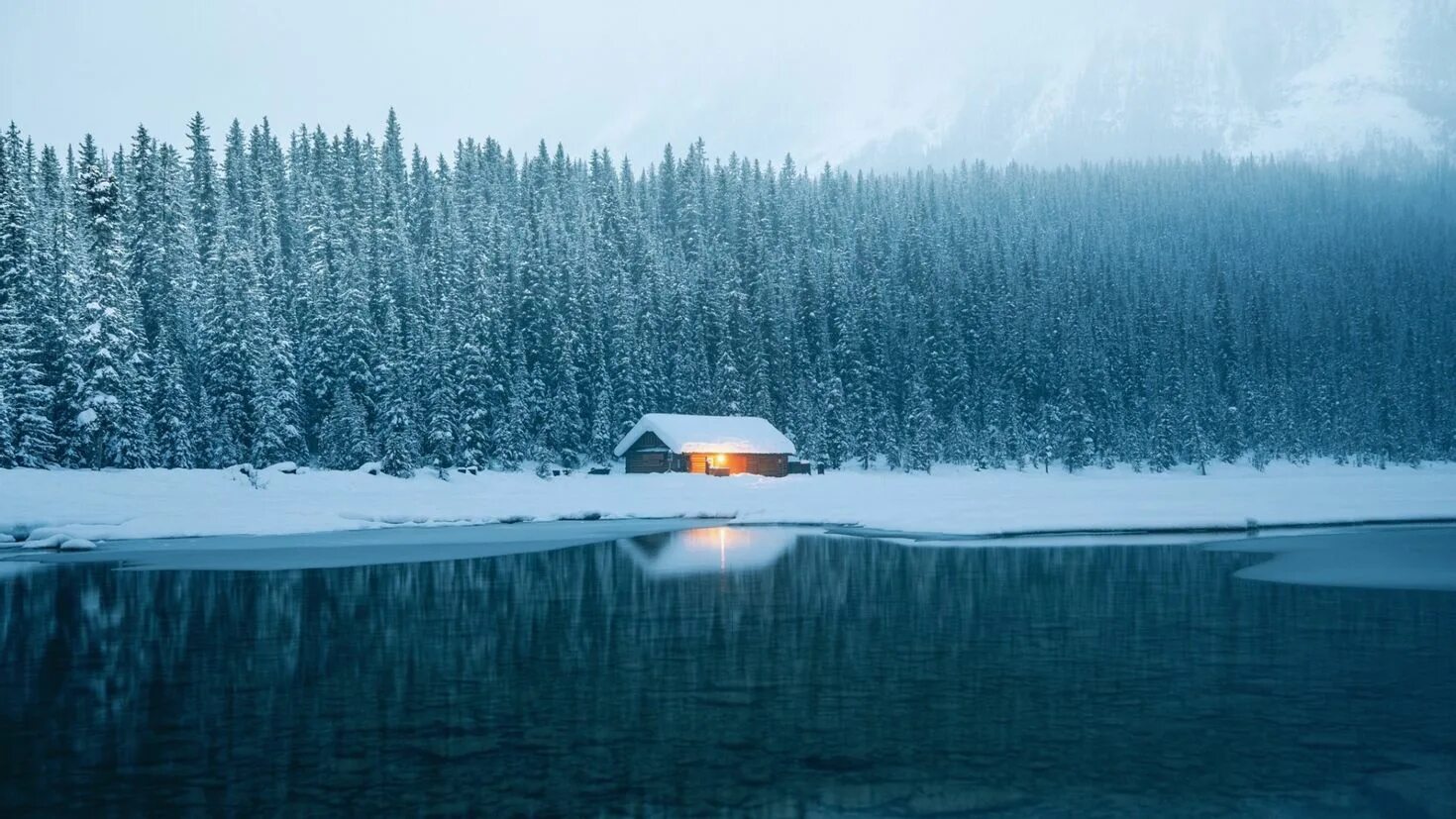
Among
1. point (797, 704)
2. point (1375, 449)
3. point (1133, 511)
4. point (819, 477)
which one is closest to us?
point (797, 704)

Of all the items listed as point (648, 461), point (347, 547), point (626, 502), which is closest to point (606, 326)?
point (648, 461)

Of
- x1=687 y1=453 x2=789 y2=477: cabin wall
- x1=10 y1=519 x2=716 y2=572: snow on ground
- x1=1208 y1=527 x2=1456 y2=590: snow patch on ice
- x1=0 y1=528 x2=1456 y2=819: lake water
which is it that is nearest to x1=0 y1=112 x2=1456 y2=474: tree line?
x1=687 y1=453 x2=789 y2=477: cabin wall

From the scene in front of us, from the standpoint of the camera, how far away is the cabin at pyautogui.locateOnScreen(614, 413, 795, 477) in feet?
246

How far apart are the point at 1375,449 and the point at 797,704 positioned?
123585 mm

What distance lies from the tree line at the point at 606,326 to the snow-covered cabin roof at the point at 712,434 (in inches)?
194

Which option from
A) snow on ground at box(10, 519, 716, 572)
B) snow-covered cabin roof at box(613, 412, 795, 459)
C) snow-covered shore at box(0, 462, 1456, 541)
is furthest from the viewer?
snow-covered cabin roof at box(613, 412, 795, 459)

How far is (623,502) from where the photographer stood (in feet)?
187

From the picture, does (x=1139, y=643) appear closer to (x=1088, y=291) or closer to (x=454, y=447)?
(x=454, y=447)

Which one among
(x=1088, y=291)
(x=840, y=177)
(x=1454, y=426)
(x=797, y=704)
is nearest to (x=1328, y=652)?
(x=797, y=704)

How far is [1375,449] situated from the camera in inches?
4604

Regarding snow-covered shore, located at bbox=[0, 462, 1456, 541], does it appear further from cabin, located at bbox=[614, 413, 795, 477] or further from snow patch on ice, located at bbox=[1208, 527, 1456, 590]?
cabin, located at bbox=[614, 413, 795, 477]

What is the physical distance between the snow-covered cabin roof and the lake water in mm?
48049

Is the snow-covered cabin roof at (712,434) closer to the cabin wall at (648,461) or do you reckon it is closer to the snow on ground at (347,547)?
the cabin wall at (648,461)

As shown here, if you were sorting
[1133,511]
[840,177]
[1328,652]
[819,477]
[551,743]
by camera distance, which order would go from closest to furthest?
1. [551,743]
2. [1328,652]
3. [1133,511]
4. [819,477]
5. [840,177]
